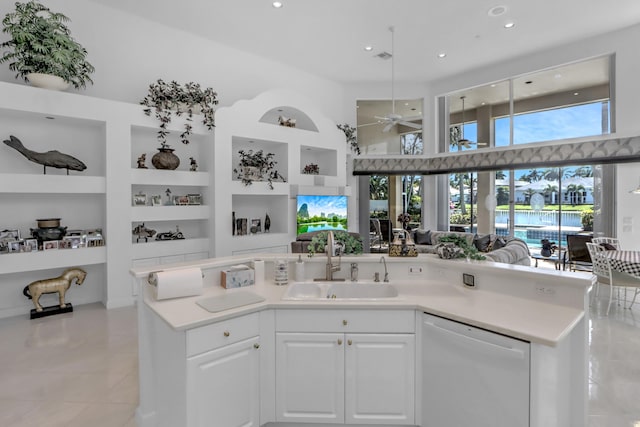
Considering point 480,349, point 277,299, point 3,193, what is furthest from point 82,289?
point 480,349

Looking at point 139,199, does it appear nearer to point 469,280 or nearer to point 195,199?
point 195,199

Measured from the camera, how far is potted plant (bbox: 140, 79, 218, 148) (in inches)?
201

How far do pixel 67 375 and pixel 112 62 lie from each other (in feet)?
14.5

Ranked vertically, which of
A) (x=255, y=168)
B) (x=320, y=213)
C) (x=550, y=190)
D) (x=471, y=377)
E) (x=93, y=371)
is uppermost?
(x=255, y=168)

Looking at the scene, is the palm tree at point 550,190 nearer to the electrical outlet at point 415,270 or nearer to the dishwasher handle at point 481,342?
the electrical outlet at point 415,270

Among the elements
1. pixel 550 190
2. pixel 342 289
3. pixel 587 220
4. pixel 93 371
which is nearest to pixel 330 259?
pixel 342 289

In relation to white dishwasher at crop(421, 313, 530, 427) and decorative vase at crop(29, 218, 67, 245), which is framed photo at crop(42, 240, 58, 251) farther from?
white dishwasher at crop(421, 313, 530, 427)

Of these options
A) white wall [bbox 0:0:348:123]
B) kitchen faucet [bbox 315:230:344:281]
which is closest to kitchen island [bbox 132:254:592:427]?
kitchen faucet [bbox 315:230:344:281]

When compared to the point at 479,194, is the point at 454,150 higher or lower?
higher

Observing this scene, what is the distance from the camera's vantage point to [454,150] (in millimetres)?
8109

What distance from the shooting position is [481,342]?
176cm

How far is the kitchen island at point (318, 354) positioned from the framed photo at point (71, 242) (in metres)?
3.08

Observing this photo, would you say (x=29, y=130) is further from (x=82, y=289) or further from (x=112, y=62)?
(x=82, y=289)

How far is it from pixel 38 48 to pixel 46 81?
1.20 feet
